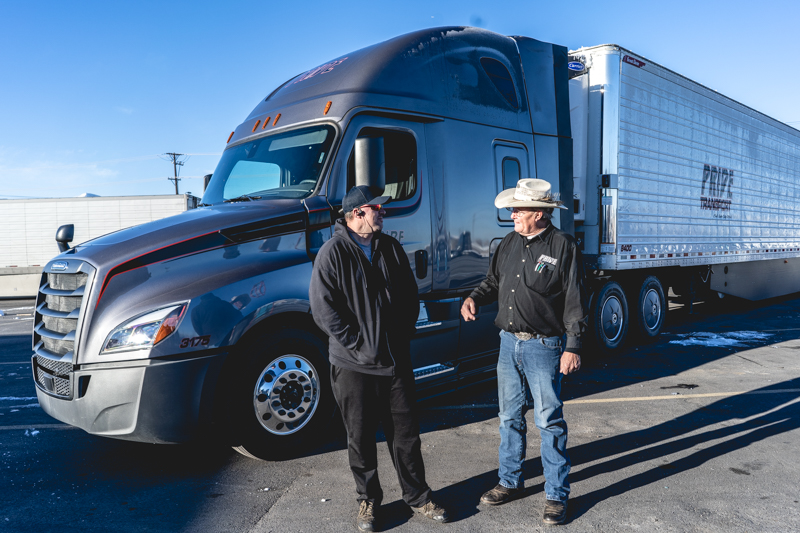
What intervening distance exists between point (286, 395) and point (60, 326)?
5.38ft

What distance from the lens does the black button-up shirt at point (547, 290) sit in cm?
334

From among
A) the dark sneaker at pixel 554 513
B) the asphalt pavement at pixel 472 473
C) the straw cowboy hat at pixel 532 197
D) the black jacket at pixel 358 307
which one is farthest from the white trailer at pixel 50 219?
the dark sneaker at pixel 554 513

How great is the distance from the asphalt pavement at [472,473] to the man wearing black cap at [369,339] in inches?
11.5

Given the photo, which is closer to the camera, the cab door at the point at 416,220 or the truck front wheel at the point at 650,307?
the cab door at the point at 416,220

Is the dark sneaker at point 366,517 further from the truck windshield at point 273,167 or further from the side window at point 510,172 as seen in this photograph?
the side window at point 510,172

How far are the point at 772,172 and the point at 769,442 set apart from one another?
9358mm

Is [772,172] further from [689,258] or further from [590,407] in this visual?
[590,407]

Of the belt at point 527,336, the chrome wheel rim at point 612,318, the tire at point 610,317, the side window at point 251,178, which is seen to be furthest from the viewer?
the chrome wheel rim at point 612,318

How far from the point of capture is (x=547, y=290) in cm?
341

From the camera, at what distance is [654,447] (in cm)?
445

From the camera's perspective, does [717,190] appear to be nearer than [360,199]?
No

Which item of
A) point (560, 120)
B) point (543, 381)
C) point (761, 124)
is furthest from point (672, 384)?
point (761, 124)

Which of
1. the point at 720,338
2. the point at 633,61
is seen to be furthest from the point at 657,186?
the point at 720,338

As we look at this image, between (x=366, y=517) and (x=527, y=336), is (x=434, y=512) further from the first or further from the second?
(x=527, y=336)
